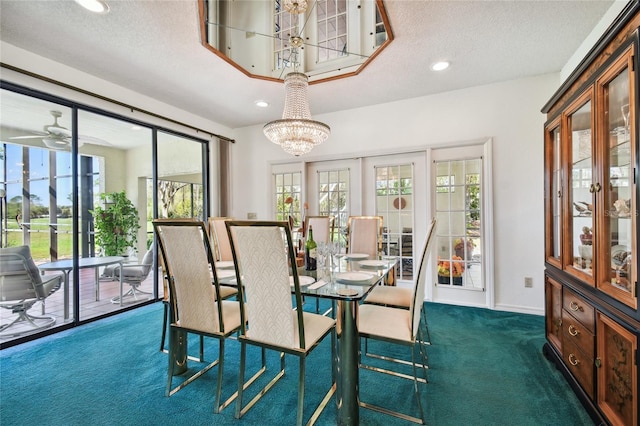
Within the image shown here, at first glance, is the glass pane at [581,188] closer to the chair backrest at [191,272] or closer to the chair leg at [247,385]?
the chair leg at [247,385]

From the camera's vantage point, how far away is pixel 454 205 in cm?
349

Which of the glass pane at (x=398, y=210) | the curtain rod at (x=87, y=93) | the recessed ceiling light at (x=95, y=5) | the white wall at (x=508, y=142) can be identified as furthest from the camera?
the glass pane at (x=398, y=210)

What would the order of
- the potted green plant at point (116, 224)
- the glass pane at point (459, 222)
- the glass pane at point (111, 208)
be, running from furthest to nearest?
1. the potted green plant at point (116, 224)
2. the glass pane at point (459, 222)
3. the glass pane at point (111, 208)

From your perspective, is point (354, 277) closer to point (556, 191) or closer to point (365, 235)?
point (365, 235)

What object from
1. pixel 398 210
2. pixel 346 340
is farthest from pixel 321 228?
pixel 346 340

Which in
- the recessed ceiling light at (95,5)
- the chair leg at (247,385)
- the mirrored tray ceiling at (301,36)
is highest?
the mirrored tray ceiling at (301,36)

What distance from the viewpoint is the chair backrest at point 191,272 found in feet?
5.14

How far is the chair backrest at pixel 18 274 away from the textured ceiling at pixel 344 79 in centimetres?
169

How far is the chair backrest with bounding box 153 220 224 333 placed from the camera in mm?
1566

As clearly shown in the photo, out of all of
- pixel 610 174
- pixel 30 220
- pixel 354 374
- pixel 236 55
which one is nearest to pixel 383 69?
pixel 236 55

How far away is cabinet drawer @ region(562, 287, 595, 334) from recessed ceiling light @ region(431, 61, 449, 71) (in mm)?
2232

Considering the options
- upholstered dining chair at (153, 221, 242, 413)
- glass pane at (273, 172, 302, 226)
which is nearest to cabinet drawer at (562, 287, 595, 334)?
upholstered dining chair at (153, 221, 242, 413)

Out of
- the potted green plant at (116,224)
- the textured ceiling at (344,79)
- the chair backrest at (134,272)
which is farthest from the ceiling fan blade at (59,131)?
the chair backrest at (134,272)

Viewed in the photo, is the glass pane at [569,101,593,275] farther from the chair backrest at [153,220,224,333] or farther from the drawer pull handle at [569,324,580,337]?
the chair backrest at [153,220,224,333]
